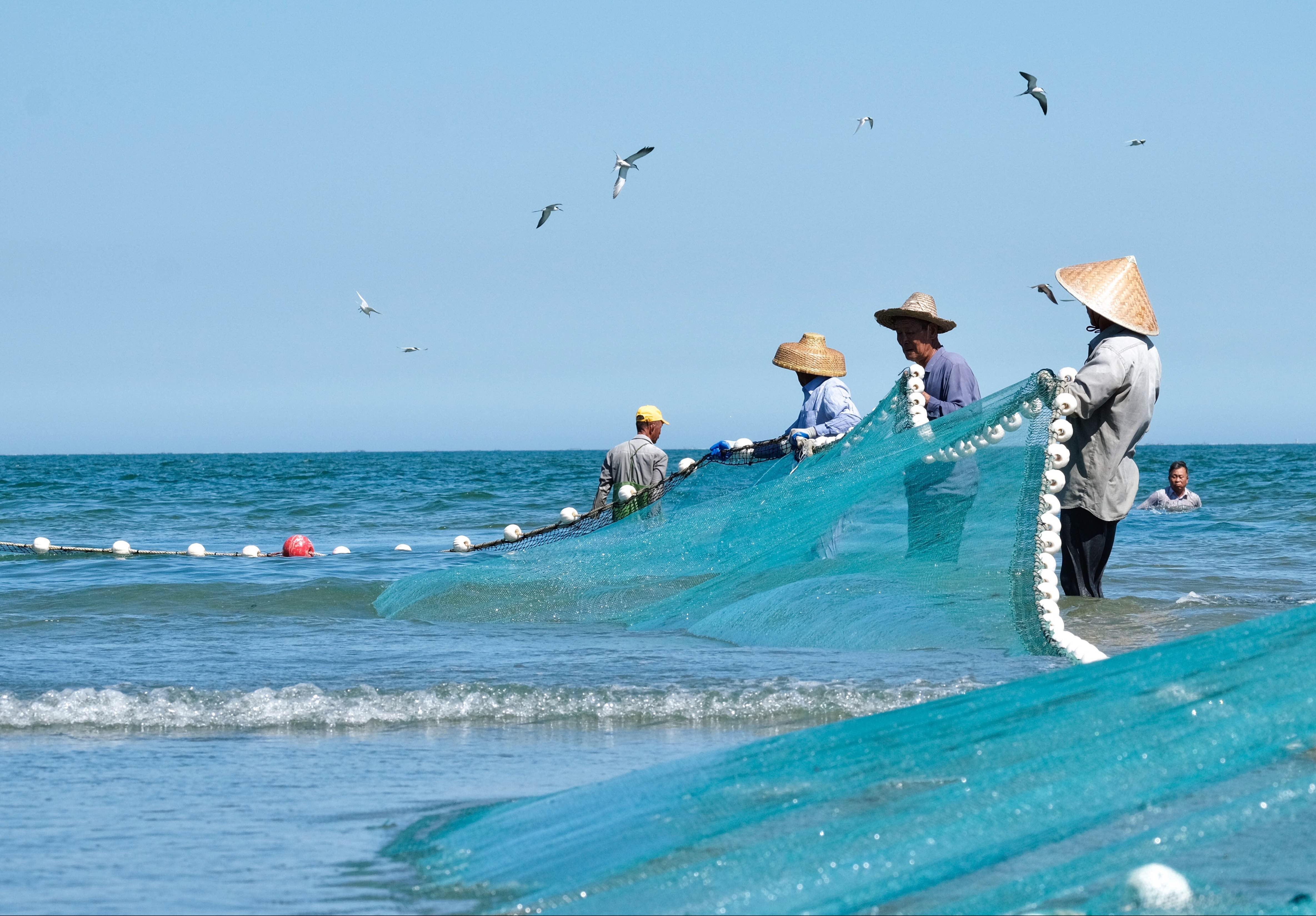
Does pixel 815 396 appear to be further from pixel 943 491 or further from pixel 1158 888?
pixel 1158 888

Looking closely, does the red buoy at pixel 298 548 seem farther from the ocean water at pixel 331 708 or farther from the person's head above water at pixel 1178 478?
the person's head above water at pixel 1178 478

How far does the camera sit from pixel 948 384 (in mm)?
6262

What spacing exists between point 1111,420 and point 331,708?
320 cm

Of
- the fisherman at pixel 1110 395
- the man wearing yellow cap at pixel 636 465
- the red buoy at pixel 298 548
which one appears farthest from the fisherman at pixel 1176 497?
the fisherman at pixel 1110 395

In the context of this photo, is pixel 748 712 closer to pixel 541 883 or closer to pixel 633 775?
pixel 633 775

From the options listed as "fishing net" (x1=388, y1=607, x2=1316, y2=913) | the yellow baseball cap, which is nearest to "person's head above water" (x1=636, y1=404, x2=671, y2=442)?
the yellow baseball cap

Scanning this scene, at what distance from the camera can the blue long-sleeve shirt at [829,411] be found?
Result: 296 inches

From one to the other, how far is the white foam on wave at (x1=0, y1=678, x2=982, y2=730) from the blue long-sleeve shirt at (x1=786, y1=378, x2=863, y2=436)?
2.63 m

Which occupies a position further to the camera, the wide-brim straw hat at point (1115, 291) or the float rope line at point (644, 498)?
the float rope line at point (644, 498)

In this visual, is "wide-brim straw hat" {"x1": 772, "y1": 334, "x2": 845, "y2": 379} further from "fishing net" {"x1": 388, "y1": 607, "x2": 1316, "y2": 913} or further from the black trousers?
"fishing net" {"x1": 388, "y1": 607, "x2": 1316, "y2": 913}

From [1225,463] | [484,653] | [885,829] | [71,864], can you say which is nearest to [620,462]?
[484,653]

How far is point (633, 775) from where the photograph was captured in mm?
2887

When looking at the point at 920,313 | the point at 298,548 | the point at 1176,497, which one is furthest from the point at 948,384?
the point at 1176,497

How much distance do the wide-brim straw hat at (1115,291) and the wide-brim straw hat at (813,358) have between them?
2.55 metres
